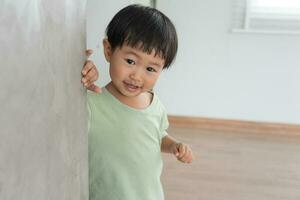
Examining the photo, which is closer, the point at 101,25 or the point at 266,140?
the point at 101,25

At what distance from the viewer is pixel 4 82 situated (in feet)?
0.99

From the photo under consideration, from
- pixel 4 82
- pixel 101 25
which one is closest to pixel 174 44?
pixel 4 82

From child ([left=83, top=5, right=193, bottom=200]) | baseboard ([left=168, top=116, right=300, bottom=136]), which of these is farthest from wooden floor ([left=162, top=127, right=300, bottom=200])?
child ([left=83, top=5, right=193, bottom=200])

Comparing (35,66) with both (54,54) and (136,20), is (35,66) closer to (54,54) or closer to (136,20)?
(54,54)

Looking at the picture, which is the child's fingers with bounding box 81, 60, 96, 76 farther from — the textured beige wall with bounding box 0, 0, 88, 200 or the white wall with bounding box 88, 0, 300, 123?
the white wall with bounding box 88, 0, 300, 123

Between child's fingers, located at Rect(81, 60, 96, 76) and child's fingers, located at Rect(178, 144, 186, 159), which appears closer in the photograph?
child's fingers, located at Rect(81, 60, 96, 76)

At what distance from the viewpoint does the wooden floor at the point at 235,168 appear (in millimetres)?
1977

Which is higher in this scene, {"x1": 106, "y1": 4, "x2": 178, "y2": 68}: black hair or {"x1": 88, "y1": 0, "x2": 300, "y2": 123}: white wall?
{"x1": 106, "y1": 4, "x2": 178, "y2": 68}: black hair

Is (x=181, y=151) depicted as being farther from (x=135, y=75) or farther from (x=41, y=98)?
(x=41, y=98)

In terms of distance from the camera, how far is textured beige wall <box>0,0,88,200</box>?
31cm

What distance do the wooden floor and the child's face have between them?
1.21 m

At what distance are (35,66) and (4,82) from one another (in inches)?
2.3

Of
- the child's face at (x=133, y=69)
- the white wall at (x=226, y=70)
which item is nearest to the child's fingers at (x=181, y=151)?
the child's face at (x=133, y=69)

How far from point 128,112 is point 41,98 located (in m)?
0.40
